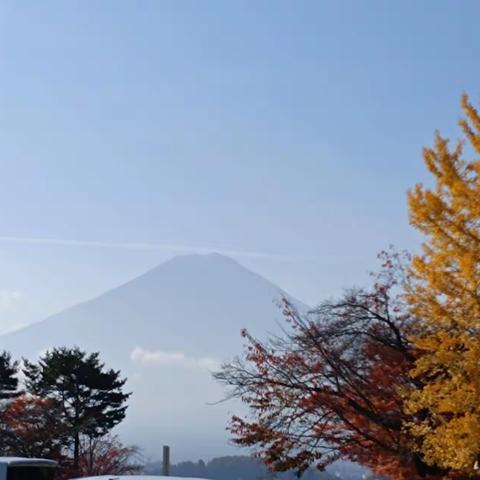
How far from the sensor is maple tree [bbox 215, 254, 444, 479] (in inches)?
623

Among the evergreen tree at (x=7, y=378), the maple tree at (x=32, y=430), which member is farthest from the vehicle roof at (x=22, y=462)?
the evergreen tree at (x=7, y=378)

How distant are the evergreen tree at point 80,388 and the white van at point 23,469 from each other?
997 inches

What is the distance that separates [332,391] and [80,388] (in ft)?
82.2

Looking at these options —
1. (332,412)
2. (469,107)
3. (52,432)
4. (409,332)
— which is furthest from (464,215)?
(52,432)

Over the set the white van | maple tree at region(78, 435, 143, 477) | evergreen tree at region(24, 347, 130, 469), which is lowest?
the white van

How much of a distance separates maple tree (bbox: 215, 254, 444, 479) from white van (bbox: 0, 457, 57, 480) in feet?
17.8

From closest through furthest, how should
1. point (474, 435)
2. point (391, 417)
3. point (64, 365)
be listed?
point (474, 435) < point (391, 417) < point (64, 365)

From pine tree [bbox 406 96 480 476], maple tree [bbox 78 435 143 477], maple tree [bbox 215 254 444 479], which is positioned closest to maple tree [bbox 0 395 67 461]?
maple tree [bbox 78 435 143 477]

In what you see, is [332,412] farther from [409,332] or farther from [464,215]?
[464,215]

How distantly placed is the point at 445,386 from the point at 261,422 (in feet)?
18.1

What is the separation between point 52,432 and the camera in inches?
1323

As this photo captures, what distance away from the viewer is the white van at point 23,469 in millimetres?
11344

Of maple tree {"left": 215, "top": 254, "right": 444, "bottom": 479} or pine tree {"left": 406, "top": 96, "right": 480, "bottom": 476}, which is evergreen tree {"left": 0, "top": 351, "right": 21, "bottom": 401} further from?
pine tree {"left": 406, "top": 96, "right": 480, "bottom": 476}

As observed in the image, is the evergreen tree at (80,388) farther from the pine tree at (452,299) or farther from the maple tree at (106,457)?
the pine tree at (452,299)
